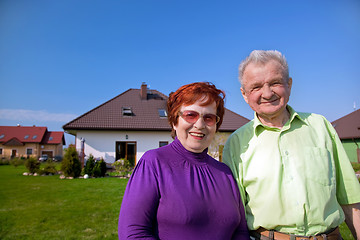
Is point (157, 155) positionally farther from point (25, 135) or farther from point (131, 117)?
point (25, 135)

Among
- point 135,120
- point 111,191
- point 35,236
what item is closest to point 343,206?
point 35,236

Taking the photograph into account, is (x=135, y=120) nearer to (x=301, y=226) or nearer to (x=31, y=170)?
(x=31, y=170)

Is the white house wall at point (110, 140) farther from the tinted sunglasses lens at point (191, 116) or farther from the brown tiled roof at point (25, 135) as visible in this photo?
the brown tiled roof at point (25, 135)

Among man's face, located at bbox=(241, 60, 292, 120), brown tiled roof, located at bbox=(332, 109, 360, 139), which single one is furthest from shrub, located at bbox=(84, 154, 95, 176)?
brown tiled roof, located at bbox=(332, 109, 360, 139)

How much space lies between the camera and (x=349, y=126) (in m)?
26.4

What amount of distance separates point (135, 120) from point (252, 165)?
16857 millimetres

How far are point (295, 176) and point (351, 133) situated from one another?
90.5ft

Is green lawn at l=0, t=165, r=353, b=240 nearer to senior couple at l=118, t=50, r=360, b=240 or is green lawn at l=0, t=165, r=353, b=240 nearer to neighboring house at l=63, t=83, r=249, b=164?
senior couple at l=118, t=50, r=360, b=240

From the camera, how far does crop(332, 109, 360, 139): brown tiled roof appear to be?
24197 millimetres

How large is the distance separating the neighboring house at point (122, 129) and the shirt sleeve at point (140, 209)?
14.4 meters

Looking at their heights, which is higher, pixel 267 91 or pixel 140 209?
pixel 267 91

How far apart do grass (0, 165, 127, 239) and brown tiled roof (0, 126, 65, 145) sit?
41.2 metres

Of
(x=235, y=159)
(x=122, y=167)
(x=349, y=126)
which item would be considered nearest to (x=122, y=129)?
(x=122, y=167)

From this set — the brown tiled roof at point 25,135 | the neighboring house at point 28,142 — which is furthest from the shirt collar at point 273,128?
the brown tiled roof at point 25,135
